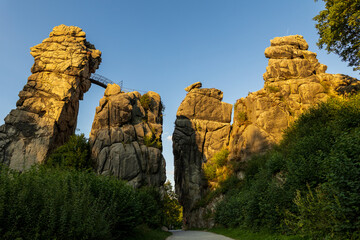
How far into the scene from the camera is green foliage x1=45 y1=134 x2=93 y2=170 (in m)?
34.5

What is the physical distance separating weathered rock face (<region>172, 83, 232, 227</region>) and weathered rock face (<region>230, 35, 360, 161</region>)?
4.55 m

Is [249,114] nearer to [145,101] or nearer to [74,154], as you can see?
[145,101]

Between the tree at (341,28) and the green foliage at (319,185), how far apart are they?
303 inches

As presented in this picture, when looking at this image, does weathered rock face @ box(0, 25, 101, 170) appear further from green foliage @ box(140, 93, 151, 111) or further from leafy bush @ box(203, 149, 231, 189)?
leafy bush @ box(203, 149, 231, 189)

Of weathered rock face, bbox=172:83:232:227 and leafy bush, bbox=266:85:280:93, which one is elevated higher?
leafy bush, bbox=266:85:280:93

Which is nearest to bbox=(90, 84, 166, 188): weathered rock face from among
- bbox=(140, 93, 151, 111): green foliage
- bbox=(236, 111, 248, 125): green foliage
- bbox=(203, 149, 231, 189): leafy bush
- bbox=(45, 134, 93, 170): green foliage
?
bbox=(140, 93, 151, 111): green foliage

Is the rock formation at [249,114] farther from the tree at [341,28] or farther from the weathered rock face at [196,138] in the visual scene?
the tree at [341,28]

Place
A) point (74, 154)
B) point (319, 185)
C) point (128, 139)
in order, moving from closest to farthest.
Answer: point (319, 185) < point (74, 154) < point (128, 139)

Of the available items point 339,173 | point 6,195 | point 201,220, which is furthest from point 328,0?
point 201,220

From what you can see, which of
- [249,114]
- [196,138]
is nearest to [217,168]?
[196,138]

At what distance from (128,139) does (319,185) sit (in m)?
32.9

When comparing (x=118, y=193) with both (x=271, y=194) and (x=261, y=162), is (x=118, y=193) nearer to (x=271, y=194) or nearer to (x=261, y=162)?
(x=271, y=194)

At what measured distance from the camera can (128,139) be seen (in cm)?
3941

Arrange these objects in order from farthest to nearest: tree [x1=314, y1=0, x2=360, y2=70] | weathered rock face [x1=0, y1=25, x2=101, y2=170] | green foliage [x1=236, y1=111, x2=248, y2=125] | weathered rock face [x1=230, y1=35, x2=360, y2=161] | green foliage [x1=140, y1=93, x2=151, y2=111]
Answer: green foliage [x1=140, y1=93, x2=151, y2=111]
green foliage [x1=236, y1=111, x2=248, y2=125]
weathered rock face [x1=230, y1=35, x2=360, y2=161]
weathered rock face [x1=0, y1=25, x2=101, y2=170]
tree [x1=314, y1=0, x2=360, y2=70]
